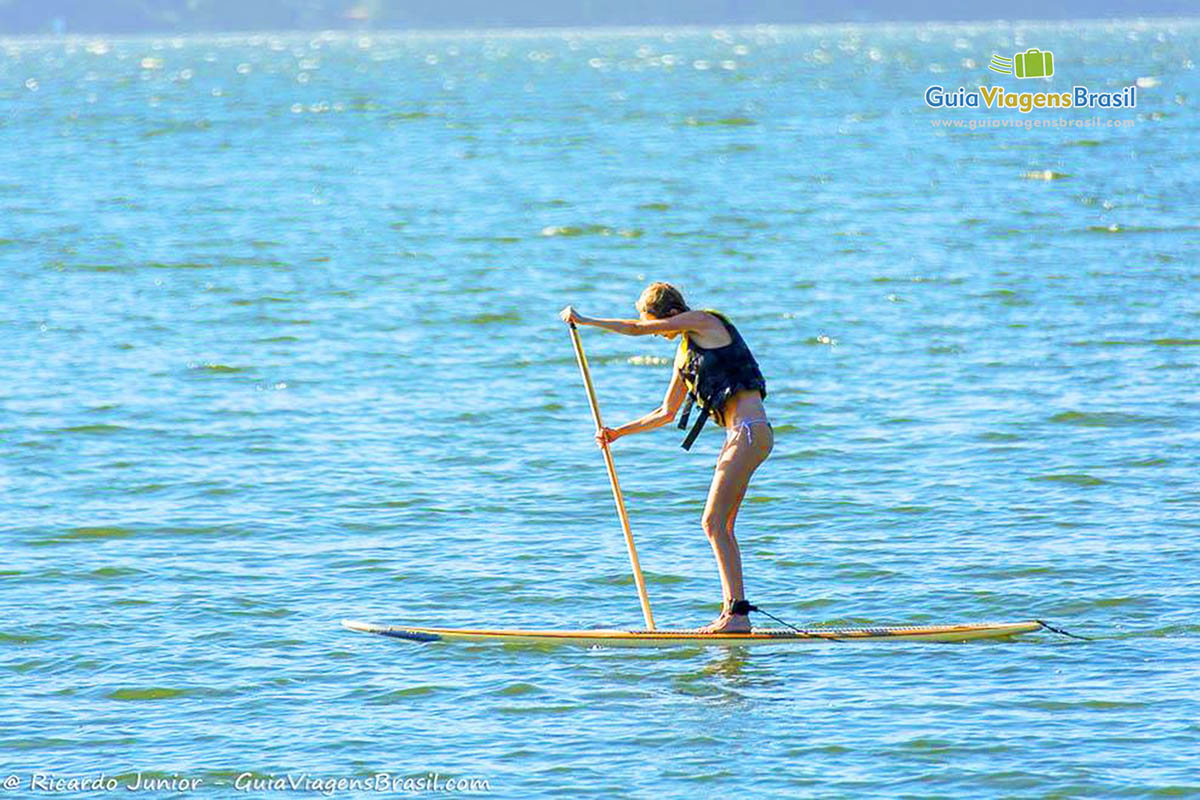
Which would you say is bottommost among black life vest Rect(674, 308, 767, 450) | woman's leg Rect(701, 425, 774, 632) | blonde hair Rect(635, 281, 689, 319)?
woman's leg Rect(701, 425, 774, 632)

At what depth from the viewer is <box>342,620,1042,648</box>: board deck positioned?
48.6ft

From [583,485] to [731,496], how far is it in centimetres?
580

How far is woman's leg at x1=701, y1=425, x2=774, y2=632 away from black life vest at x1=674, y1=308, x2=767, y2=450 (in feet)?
1.08

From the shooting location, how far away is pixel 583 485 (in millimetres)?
20359

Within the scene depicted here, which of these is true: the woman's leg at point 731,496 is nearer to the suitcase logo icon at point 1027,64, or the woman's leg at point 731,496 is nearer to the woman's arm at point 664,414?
the woman's arm at point 664,414

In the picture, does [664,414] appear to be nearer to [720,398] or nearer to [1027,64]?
[720,398]

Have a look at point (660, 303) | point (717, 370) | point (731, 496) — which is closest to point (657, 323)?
point (660, 303)

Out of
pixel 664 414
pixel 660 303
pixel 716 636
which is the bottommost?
pixel 716 636

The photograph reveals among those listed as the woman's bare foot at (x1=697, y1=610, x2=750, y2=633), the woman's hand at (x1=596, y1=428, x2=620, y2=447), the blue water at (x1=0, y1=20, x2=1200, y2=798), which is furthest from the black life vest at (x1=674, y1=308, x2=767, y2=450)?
the blue water at (x1=0, y1=20, x2=1200, y2=798)

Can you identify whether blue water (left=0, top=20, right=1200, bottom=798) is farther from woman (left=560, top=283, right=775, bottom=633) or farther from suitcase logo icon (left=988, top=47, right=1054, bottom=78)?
suitcase logo icon (left=988, top=47, right=1054, bottom=78)

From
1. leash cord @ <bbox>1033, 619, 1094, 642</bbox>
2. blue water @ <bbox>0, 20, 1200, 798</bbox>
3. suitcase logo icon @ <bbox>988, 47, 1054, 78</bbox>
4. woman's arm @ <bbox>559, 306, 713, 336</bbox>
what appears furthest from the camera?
suitcase logo icon @ <bbox>988, 47, 1054, 78</bbox>

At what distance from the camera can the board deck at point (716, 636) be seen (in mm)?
14812

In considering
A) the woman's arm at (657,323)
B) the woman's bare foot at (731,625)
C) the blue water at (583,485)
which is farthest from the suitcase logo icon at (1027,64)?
the woman's arm at (657,323)

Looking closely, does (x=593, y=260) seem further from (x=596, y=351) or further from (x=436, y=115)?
(x=436, y=115)
